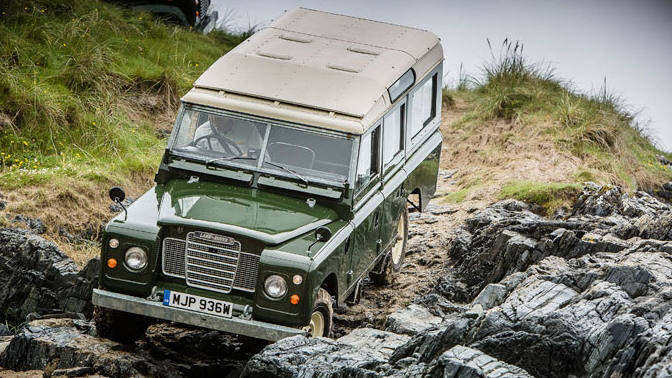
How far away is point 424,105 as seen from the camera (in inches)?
462

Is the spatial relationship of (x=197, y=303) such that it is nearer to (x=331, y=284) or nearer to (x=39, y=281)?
(x=331, y=284)

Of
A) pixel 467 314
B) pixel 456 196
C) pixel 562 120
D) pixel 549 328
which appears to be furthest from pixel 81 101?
pixel 549 328

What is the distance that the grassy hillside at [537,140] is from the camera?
1461 centimetres

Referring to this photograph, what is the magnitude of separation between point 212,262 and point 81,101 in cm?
631

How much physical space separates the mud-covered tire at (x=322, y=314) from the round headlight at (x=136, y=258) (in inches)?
56.9

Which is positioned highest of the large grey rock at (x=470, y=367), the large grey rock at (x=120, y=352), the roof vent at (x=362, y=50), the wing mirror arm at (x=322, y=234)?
the roof vent at (x=362, y=50)

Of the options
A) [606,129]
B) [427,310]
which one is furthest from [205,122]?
[606,129]

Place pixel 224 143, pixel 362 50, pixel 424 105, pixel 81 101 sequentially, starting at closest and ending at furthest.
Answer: pixel 224 143 → pixel 362 50 → pixel 424 105 → pixel 81 101

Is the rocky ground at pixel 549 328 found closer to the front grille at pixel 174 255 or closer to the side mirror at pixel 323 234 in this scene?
the side mirror at pixel 323 234

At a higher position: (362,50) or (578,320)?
(362,50)

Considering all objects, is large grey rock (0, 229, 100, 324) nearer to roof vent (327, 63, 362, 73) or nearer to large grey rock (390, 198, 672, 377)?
roof vent (327, 63, 362, 73)

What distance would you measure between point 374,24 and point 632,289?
516cm

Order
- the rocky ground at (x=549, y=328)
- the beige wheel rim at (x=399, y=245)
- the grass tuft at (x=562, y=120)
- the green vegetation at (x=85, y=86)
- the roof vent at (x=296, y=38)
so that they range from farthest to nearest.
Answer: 1. the grass tuft at (x=562, y=120)
2. the green vegetation at (x=85, y=86)
3. the beige wheel rim at (x=399, y=245)
4. the roof vent at (x=296, y=38)
5. the rocky ground at (x=549, y=328)

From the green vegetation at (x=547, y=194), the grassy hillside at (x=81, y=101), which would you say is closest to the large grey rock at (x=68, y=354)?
the grassy hillside at (x=81, y=101)
